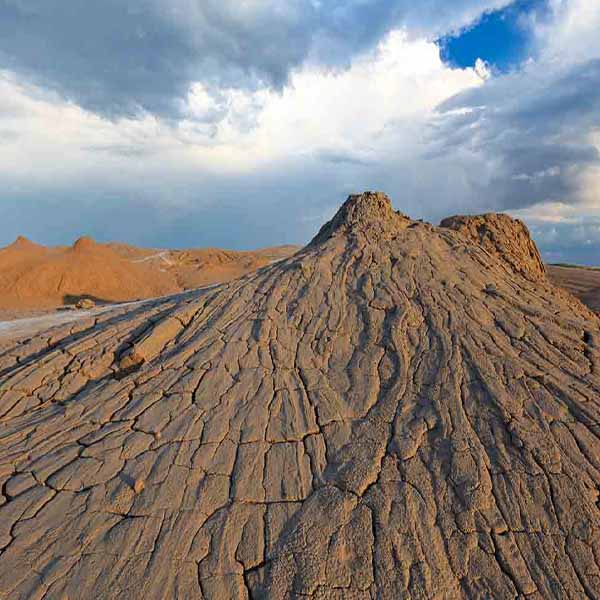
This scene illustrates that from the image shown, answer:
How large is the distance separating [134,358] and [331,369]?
2.35 metres

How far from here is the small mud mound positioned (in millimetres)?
7960

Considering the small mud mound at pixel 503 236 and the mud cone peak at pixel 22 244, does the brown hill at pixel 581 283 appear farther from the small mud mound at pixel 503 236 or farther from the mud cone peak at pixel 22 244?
the mud cone peak at pixel 22 244

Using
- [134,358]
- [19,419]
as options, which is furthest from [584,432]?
[19,419]

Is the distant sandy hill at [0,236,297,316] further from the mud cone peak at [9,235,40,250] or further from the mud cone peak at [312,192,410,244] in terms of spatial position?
the mud cone peak at [312,192,410,244]

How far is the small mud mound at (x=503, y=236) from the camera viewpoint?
313 inches

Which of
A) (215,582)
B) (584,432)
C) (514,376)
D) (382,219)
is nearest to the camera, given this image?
(215,582)

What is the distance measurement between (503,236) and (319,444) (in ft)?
21.6

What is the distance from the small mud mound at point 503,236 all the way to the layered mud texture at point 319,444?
7.13ft

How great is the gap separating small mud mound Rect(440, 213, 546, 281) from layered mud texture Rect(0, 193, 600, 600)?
217 centimetres

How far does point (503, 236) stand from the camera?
8539 mm

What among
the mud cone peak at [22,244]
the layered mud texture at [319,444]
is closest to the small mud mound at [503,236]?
the layered mud texture at [319,444]

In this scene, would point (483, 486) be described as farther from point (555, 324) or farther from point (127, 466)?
point (127, 466)

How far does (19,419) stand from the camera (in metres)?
4.66

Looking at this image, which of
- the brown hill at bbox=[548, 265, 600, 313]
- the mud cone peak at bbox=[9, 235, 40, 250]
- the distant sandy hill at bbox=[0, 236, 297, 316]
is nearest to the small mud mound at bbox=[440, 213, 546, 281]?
the brown hill at bbox=[548, 265, 600, 313]
